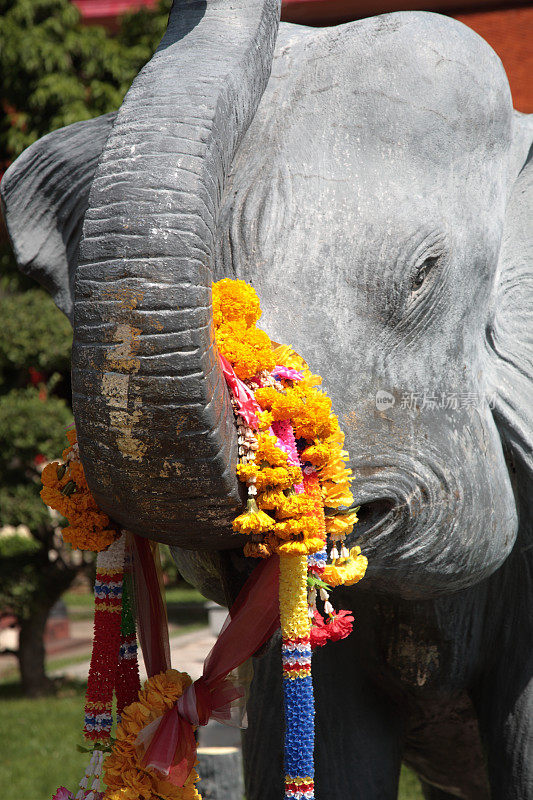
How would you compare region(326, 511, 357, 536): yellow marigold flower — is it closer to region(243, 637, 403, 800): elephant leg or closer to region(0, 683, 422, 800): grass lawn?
region(243, 637, 403, 800): elephant leg

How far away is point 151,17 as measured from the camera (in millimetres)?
6062

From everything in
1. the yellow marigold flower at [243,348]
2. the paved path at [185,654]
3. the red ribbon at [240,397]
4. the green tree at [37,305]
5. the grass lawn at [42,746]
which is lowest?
the paved path at [185,654]

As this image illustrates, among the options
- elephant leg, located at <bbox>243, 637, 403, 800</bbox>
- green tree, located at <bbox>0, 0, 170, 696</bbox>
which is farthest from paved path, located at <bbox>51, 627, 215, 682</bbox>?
elephant leg, located at <bbox>243, 637, 403, 800</bbox>

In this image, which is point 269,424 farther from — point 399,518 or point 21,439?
point 21,439

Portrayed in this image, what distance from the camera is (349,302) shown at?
1360 mm

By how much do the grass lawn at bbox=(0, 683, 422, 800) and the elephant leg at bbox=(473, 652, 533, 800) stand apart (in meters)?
2.26

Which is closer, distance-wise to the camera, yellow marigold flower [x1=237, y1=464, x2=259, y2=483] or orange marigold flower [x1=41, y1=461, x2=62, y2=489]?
yellow marigold flower [x1=237, y1=464, x2=259, y2=483]

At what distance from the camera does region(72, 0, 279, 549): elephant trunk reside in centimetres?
110

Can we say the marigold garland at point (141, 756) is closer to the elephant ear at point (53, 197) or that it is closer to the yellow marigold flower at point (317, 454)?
the yellow marigold flower at point (317, 454)

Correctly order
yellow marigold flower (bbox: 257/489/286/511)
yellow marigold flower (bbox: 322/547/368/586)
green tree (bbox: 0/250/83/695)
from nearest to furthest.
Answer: yellow marigold flower (bbox: 257/489/286/511), yellow marigold flower (bbox: 322/547/368/586), green tree (bbox: 0/250/83/695)

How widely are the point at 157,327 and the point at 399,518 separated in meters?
0.52

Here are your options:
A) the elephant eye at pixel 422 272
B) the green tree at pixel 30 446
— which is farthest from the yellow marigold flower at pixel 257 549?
the green tree at pixel 30 446
